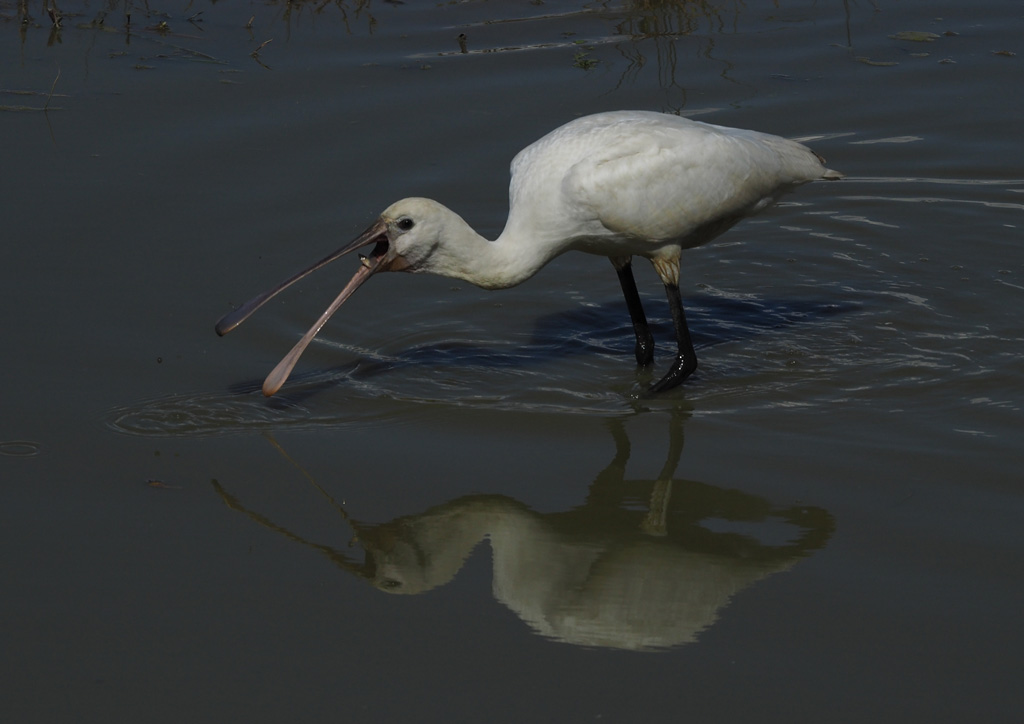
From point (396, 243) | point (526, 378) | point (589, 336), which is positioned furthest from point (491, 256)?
point (589, 336)

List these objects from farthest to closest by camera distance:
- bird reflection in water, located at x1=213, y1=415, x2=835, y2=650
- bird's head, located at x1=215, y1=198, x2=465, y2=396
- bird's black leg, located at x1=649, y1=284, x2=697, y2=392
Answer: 1. bird's black leg, located at x1=649, y1=284, x2=697, y2=392
2. bird's head, located at x1=215, y1=198, x2=465, y2=396
3. bird reflection in water, located at x1=213, y1=415, x2=835, y2=650

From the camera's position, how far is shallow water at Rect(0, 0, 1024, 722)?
4812 millimetres

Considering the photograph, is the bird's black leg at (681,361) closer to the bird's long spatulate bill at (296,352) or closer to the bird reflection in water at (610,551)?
the bird reflection in water at (610,551)

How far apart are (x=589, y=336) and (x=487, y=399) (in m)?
1.17

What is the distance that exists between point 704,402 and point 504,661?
2.53 m

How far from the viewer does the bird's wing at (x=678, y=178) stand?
6.93 meters

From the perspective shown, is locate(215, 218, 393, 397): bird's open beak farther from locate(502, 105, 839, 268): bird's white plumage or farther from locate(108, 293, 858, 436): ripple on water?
locate(502, 105, 839, 268): bird's white plumage

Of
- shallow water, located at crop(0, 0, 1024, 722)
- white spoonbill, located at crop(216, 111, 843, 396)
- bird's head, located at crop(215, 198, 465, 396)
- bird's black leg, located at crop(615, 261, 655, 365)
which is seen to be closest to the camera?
shallow water, located at crop(0, 0, 1024, 722)

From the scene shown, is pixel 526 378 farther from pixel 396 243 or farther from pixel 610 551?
pixel 610 551

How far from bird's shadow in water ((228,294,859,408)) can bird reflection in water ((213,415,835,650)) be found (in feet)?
4.47

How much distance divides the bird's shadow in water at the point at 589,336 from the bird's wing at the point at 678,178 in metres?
0.70

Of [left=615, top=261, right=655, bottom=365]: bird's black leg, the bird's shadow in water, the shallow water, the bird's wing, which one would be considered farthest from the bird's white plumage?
the shallow water

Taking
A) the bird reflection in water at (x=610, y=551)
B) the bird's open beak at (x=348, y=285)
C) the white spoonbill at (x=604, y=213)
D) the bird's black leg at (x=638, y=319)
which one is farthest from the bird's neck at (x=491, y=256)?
the bird reflection in water at (x=610, y=551)

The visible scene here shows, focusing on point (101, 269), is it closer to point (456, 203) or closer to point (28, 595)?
point (456, 203)
